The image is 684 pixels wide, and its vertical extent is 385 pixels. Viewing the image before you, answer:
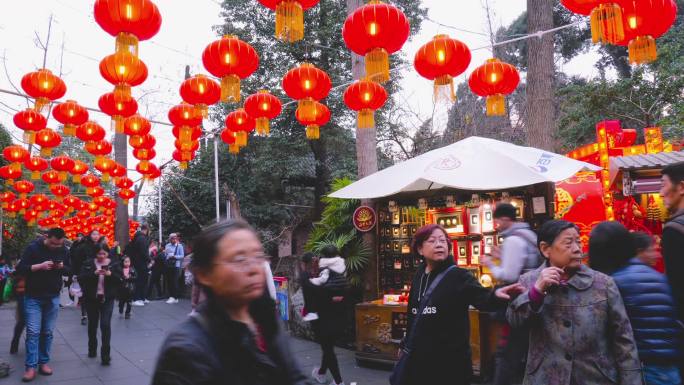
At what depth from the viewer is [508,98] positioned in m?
Answer: 25.6

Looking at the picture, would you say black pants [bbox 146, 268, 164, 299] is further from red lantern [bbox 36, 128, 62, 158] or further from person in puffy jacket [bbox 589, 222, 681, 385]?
person in puffy jacket [bbox 589, 222, 681, 385]

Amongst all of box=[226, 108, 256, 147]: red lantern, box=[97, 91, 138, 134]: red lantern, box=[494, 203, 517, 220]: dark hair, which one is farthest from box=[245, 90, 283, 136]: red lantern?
box=[494, 203, 517, 220]: dark hair

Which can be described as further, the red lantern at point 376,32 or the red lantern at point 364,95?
the red lantern at point 364,95

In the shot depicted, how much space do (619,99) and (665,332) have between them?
39.9 feet

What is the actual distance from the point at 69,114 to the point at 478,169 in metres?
8.29

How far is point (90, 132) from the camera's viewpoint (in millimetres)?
11719

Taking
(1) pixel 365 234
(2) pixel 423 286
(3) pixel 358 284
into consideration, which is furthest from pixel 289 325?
(2) pixel 423 286

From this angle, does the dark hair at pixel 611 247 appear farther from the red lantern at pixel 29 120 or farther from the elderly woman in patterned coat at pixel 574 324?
the red lantern at pixel 29 120

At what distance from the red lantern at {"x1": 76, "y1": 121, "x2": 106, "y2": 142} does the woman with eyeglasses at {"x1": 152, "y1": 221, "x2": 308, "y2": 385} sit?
37.3ft

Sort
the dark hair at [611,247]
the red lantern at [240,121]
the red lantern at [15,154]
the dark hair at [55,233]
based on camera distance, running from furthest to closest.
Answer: the red lantern at [15,154] < the red lantern at [240,121] < the dark hair at [55,233] < the dark hair at [611,247]

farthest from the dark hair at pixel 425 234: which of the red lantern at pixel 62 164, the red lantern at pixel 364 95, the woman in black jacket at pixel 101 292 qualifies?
the red lantern at pixel 62 164

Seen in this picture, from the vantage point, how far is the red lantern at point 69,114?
10.2 metres

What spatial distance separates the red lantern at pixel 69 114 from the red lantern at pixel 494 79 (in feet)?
26.2

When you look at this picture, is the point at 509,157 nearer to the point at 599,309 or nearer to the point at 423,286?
the point at 423,286
